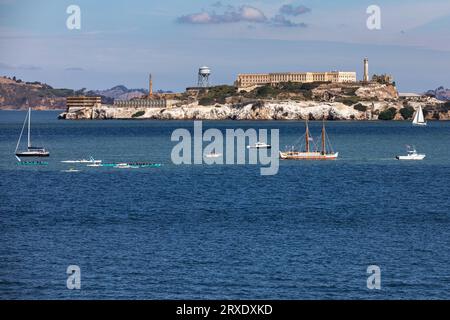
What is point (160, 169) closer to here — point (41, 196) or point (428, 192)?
point (41, 196)

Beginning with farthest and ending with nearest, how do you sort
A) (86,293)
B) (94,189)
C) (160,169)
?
(160,169) < (94,189) < (86,293)

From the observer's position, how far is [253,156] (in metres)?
116

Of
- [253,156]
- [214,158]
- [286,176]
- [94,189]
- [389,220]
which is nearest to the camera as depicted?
[389,220]

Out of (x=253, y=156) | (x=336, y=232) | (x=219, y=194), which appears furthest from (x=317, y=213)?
(x=253, y=156)

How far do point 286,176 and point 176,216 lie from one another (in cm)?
3131

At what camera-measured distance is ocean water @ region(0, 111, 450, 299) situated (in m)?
33.8

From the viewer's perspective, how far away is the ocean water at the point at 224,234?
3378 cm

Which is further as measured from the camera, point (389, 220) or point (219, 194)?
point (219, 194)

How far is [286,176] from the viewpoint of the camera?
8331 cm

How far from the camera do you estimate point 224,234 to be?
45.6 metres
